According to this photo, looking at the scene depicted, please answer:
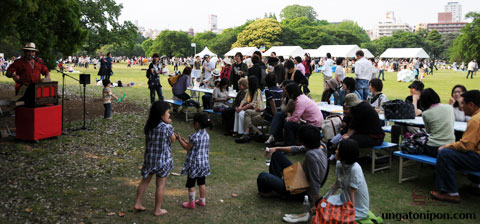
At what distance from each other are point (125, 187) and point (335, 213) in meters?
3.18

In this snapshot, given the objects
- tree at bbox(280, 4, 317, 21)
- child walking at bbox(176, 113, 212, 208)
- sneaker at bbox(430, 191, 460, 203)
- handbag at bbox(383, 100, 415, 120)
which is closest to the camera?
child walking at bbox(176, 113, 212, 208)

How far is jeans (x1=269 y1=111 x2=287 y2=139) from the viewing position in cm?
792

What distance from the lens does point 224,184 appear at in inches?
233

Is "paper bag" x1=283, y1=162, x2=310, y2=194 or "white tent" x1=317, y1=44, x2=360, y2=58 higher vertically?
"white tent" x1=317, y1=44, x2=360, y2=58

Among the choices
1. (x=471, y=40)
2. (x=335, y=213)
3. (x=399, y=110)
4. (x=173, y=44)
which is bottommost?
(x=335, y=213)

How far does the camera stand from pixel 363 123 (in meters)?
6.27

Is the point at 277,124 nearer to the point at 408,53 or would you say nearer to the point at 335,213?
the point at 335,213

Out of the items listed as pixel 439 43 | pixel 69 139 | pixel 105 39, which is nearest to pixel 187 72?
pixel 69 139

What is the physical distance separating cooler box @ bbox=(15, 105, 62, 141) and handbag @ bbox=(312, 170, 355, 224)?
253 inches

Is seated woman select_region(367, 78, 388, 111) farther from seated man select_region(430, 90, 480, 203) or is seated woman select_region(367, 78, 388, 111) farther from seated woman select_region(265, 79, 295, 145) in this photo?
seated man select_region(430, 90, 480, 203)

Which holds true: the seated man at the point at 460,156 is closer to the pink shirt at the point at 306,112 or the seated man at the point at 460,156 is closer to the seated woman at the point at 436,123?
the seated woman at the point at 436,123

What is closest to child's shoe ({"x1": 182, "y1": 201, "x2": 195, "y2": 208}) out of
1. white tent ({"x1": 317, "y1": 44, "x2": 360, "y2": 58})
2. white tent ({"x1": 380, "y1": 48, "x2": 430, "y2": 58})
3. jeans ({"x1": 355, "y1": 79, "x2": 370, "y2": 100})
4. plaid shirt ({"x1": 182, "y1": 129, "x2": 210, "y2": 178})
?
plaid shirt ({"x1": 182, "y1": 129, "x2": 210, "y2": 178})

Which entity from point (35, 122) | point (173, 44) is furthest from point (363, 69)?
point (173, 44)

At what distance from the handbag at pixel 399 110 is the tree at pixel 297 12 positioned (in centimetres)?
12060
